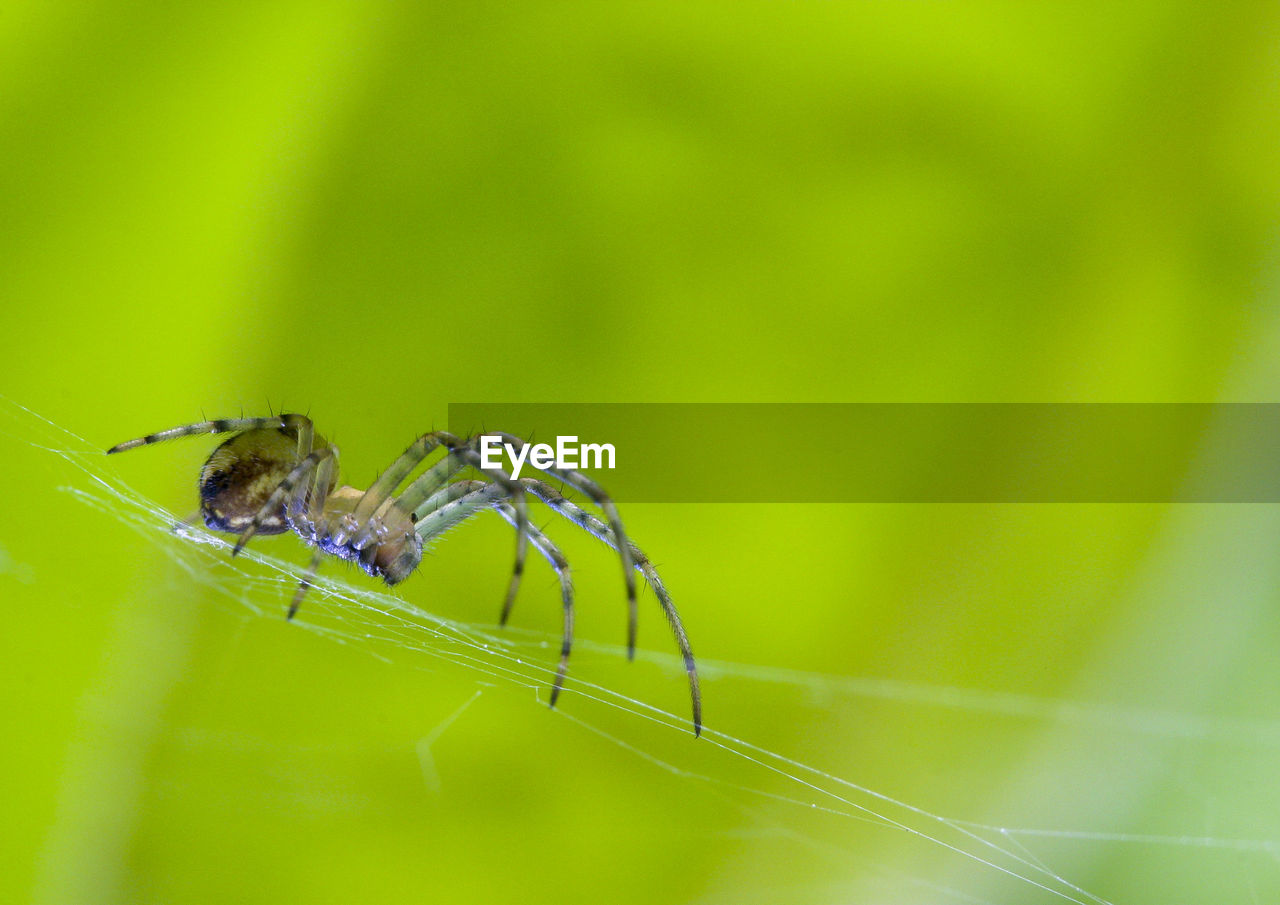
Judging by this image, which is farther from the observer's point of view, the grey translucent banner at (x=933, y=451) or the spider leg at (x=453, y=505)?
the grey translucent banner at (x=933, y=451)

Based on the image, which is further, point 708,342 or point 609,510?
point 708,342

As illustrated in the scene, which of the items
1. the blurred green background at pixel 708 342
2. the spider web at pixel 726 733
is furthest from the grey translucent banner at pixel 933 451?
the spider web at pixel 726 733

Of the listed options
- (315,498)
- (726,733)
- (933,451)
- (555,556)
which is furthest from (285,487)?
(933,451)

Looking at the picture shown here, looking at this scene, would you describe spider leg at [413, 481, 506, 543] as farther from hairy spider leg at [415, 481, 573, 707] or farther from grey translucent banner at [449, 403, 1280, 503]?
grey translucent banner at [449, 403, 1280, 503]

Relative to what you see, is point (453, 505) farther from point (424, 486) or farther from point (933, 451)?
point (933, 451)

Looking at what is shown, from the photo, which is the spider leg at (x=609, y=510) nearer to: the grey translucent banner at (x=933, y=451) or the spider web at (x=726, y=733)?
the spider web at (x=726, y=733)

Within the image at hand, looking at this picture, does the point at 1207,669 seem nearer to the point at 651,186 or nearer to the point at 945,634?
the point at 945,634
